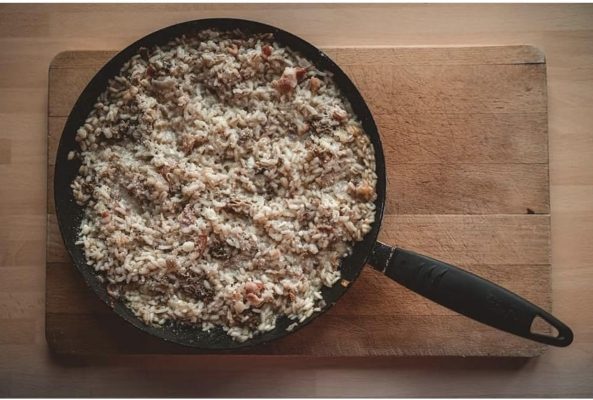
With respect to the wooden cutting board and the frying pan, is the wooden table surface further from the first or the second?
the frying pan

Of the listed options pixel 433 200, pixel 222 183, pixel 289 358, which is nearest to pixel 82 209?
pixel 222 183

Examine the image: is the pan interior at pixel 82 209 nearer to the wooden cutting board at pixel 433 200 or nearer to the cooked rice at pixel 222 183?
the cooked rice at pixel 222 183

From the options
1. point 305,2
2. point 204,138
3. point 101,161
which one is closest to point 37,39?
point 101,161

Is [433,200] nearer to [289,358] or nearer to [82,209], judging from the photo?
[289,358]

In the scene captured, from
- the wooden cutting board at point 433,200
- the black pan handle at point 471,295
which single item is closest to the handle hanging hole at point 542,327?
the wooden cutting board at point 433,200

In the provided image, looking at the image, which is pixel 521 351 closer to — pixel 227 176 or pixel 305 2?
pixel 227 176

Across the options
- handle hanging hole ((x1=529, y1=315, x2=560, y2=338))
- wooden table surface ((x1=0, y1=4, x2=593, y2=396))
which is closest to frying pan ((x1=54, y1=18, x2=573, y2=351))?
handle hanging hole ((x1=529, y1=315, x2=560, y2=338))
